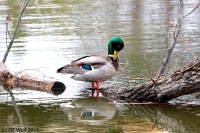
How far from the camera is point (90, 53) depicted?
10.7 metres

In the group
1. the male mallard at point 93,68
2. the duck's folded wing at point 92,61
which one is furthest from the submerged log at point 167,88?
the duck's folded wing at point 92,61

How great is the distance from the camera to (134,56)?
10352mm

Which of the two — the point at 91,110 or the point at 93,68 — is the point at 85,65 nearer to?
the point at 93,68

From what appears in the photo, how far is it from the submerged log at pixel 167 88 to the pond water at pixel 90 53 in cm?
15

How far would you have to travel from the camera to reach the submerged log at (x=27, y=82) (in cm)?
822

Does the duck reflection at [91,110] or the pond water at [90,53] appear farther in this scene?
the duck reflection at [91,110]

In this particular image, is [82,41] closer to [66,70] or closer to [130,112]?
[66,70]

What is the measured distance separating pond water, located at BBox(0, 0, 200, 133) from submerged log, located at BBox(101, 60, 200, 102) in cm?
15

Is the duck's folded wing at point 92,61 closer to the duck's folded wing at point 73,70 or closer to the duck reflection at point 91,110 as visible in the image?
the duck's folded wing at point 73,70

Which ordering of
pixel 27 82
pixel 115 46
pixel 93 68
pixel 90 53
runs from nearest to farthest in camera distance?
1. pixel 93 68
2. pixel 115 46
3. pixel 27 82
4. pixel 90 53

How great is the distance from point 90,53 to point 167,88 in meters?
3.90

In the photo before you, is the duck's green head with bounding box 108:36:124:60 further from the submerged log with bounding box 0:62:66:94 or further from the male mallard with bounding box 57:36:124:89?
the submerged log with bounding box 0:62:66:94

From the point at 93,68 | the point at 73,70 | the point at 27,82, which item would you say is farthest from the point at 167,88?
the point at 27,82

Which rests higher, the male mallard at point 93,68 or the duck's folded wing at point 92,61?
the duck's folded wing at point 92,61
